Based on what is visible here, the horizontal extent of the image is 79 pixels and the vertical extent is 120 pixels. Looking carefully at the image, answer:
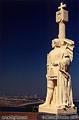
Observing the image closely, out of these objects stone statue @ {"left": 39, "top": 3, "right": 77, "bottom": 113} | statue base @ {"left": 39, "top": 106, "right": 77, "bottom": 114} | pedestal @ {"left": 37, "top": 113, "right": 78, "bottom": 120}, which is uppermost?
stone statue @ {"left": 39, "top": 3, "right": 77, "bottom": 113}

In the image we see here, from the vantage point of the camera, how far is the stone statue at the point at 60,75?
438 inches

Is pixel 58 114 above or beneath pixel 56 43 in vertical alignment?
beneath

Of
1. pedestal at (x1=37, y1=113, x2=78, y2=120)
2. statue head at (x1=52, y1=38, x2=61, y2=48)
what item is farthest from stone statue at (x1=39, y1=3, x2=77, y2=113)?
pedestal at (x1=37, y1=113, x2=78, y2=120)

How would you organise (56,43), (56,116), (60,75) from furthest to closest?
(56,43) → (60,75) → (56,116)

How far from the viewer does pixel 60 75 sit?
11.3 meters

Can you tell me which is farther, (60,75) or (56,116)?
(60,75)

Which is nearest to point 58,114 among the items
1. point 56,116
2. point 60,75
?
point 56,116

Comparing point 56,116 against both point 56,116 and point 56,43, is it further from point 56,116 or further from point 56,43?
point 56,43

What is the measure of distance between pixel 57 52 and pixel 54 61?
0.58 meters

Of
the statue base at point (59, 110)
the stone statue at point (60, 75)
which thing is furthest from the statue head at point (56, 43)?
the statue base at point (59, 110)

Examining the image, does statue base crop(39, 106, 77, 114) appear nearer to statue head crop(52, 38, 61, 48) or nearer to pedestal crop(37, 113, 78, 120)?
pedestal crop(37, 113, 78, 120)

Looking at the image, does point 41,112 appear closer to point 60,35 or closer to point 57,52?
point 57,52

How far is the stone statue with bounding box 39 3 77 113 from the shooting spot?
11.1m

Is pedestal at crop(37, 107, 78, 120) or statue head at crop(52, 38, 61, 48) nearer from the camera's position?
pedestal at crop(37, 107, 78, 120)
